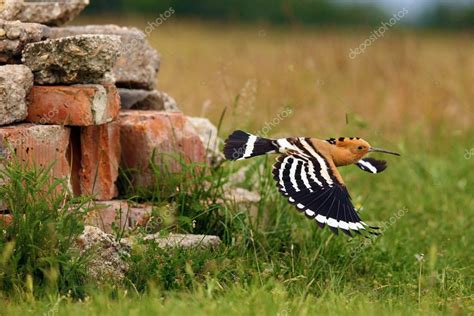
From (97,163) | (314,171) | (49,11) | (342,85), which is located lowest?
(342,85)

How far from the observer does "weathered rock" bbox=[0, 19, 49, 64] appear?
16.0 ft

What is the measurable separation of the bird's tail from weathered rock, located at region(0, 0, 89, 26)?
1.37 m

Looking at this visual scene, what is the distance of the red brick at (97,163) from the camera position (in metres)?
5.16

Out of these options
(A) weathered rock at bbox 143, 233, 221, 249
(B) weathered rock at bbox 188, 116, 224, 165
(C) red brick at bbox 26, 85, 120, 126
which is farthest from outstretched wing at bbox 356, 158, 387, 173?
(C) red brick at bbox 26, 85, 120, 126

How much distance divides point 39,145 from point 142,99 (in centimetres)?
123

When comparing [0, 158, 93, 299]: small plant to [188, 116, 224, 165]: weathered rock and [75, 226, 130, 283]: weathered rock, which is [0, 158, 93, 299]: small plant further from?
[188, 116, 224, 165]: weathered rock

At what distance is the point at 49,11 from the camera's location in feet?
18.4

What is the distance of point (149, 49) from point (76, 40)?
985 mm

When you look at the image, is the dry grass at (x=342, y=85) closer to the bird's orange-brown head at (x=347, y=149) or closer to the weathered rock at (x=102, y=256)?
the bird's orange-brown head at (x=347, y=149)

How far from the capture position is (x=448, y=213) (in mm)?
6824

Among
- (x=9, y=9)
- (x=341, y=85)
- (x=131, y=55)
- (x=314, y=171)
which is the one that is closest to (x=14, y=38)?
(x=9, y=9)

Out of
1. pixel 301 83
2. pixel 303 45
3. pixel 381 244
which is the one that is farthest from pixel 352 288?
pixel 303 45

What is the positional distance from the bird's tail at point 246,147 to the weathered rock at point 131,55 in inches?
35.9

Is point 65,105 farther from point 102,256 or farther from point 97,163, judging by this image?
point 102,256
